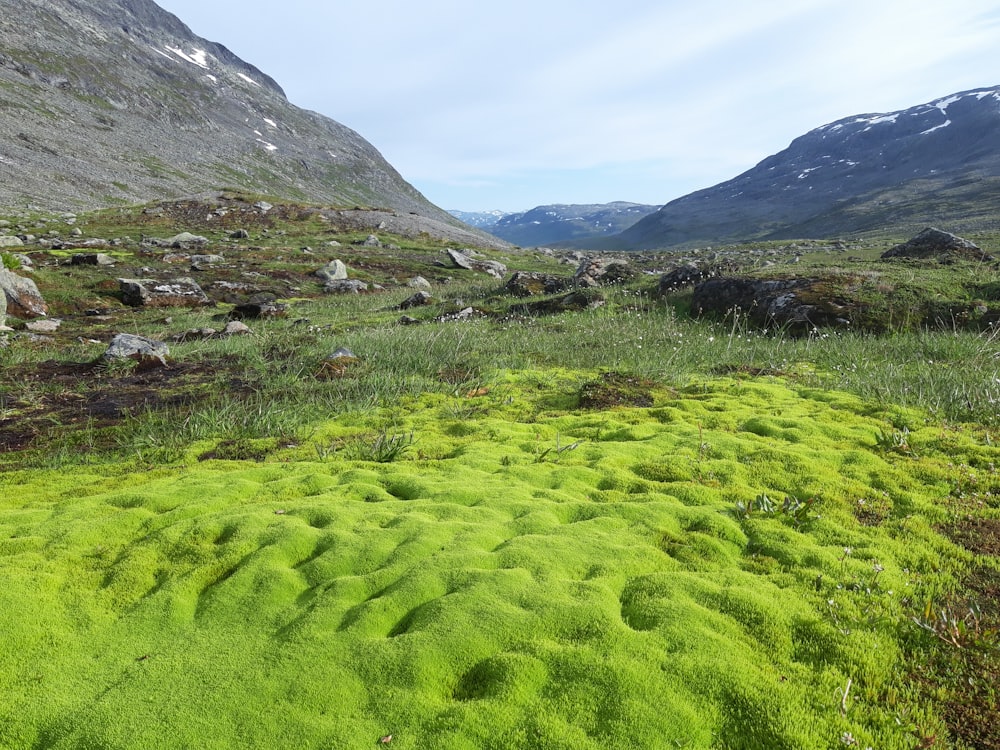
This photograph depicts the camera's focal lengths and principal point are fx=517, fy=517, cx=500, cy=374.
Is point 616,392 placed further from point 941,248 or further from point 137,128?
point 137,128

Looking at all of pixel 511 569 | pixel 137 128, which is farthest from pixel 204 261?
pixel 137 128

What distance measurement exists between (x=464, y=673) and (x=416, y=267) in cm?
3979

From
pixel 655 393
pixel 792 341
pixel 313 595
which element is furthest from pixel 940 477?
pixel 792 341

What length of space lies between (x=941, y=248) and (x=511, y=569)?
21.8 metres

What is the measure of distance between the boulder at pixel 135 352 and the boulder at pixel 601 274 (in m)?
15.9

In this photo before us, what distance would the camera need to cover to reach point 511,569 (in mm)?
3285

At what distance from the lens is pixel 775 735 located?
7.06 feet

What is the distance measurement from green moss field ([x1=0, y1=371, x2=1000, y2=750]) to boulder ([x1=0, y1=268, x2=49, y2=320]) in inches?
680

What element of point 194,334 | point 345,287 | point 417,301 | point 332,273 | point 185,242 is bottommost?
point 417,301

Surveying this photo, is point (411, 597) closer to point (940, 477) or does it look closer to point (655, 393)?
point (940, 477)

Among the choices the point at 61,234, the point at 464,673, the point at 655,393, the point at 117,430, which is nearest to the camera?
the point at 464,673

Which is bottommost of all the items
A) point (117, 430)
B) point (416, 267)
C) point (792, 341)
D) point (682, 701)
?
point (792, 341)

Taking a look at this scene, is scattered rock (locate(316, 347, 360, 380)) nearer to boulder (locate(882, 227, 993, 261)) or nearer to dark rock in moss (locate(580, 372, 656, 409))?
dark rock in moss (locate(580, 372, 656, 409))

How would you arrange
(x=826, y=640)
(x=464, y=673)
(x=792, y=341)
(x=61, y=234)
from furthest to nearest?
(x=61, y=234) < (x=792, y=341) < (x=826, y=640) < (x=464, y=673)
